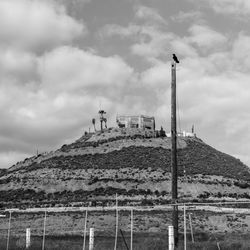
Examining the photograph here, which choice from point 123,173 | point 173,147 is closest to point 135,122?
point 123,173

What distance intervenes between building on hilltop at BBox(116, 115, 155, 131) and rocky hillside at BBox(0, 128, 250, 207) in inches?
231

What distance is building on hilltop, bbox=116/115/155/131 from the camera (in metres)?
115

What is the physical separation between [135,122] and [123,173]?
31454 millimetres

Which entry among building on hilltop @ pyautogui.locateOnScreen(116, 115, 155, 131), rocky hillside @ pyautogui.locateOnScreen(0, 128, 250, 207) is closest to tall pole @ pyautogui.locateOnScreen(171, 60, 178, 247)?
rocky hillside @ pyautogui.locateOnScreen(0, 128, 250, 207)

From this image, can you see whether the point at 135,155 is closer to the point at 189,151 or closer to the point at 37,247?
the point at 189,151

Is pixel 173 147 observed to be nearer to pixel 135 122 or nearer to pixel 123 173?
pixel 123 173

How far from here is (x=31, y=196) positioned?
78562mm

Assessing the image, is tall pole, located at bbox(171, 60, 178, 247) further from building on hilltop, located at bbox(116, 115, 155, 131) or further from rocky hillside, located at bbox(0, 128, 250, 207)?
building on hilltop, located at bbox(116, 115, 155, 131)

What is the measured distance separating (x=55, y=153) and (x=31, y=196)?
2487 centimetres

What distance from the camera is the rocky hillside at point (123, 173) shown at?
76.1m

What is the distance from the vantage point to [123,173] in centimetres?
8525

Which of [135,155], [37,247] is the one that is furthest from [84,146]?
[37,247]

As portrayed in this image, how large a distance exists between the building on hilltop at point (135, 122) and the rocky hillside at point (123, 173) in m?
5.87

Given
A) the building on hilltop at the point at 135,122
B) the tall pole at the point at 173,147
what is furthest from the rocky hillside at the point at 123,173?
the tall pole at the point at 173,147
